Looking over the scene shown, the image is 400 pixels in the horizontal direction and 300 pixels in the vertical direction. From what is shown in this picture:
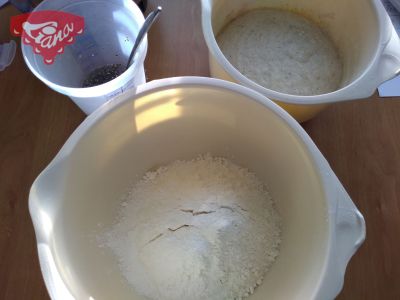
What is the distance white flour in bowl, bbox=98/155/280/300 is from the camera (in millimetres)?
587

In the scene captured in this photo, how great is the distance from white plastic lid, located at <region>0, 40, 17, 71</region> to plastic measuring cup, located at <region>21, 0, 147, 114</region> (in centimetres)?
18

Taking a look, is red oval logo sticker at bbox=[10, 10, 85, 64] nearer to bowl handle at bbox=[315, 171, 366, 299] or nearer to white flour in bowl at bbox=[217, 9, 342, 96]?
white flour in bowl at bbox=[217, 9, 342, 96]

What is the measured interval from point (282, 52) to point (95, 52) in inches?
14.0

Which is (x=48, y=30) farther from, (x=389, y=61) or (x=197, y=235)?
(x=389, y=61)

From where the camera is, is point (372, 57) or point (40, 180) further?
point (372, 57)

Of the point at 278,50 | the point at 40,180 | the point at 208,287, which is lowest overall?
the point at 208,287

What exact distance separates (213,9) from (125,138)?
0.94ft

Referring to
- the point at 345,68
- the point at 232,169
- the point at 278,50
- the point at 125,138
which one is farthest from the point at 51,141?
the point at 345,68

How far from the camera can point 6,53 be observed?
80cm

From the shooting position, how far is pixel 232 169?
67 cm

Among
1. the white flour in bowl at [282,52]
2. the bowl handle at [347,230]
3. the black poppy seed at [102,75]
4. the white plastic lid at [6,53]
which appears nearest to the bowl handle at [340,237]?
the bowl handle at [347,230]

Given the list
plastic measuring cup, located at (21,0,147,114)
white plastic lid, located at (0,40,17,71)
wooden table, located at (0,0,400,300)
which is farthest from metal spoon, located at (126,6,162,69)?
white plastic lid, located at (0,40,17,71)

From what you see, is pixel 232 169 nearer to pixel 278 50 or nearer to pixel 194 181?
pixel 194 181

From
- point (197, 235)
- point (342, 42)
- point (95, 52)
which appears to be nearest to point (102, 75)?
point (95, 52)
